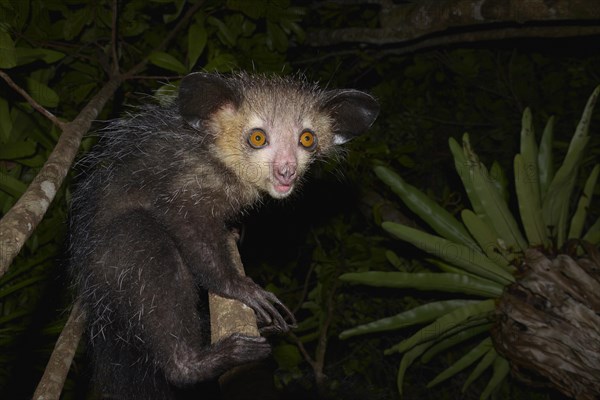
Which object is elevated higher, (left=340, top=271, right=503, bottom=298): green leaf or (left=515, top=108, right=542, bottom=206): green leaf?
(left=515, top=108, right=542, bottom=206): green leaf

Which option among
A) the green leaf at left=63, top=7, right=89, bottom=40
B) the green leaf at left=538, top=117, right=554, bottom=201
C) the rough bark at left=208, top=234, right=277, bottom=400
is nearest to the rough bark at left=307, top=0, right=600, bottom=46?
the green leaf at left=538, top=117, right=554, bottom=201

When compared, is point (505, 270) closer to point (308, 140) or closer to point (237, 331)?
point (308, 140)

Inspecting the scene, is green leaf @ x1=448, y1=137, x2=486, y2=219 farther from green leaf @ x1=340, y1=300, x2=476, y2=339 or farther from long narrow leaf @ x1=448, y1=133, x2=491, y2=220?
green leaf @ x1=340, y1=300, x2=476, y2=339

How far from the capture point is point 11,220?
121 centimetres

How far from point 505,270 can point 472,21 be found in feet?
4.65

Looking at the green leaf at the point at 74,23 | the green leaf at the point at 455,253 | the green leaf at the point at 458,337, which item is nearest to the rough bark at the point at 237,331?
the green leaf at the point at 455,253

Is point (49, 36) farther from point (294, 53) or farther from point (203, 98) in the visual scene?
point (294, 53)

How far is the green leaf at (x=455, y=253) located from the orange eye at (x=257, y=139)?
37.9 inches

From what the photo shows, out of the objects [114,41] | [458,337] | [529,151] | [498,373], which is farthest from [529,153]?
[114,41]

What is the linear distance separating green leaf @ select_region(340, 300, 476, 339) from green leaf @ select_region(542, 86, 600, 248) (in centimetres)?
63

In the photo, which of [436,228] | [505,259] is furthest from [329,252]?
[505,259]

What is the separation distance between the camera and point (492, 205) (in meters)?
2.93

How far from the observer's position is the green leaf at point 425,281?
9.32 feet

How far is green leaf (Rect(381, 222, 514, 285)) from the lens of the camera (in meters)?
2.80
